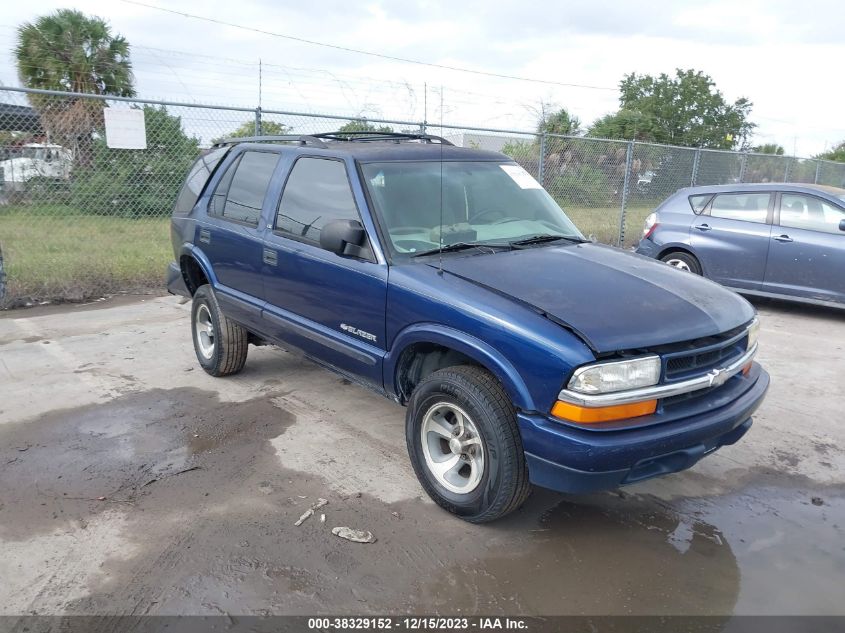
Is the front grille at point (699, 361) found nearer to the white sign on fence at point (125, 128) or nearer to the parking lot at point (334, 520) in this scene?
the parking lot at point (334, 520)

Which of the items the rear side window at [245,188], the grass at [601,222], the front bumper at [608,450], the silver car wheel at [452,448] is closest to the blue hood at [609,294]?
the front bumper at [608,450]

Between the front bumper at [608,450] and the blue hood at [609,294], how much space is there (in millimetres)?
375

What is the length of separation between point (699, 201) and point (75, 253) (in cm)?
839

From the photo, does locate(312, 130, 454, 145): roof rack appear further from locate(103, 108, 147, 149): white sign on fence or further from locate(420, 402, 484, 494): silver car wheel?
locate(103, 108, 147, 149): white sign on fence

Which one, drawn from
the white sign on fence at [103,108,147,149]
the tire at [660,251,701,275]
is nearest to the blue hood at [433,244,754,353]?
the tire at [660,251,701,275]

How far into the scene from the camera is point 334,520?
11.5 feet

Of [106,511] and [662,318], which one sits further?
[106,511]

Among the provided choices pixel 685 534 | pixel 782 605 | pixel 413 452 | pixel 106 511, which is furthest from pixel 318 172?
pixel 782 605

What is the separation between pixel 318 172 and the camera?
4398 millimetres


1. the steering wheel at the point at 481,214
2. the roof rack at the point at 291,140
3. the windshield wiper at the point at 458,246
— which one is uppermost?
the roof rack at the point at 291,140

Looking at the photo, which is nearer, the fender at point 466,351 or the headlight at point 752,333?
the fender at point 466,351

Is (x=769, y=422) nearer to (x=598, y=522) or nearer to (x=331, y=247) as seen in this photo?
(x=598, y=522)

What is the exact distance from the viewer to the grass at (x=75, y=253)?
8.21 metres

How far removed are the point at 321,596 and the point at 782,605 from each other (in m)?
1.97
